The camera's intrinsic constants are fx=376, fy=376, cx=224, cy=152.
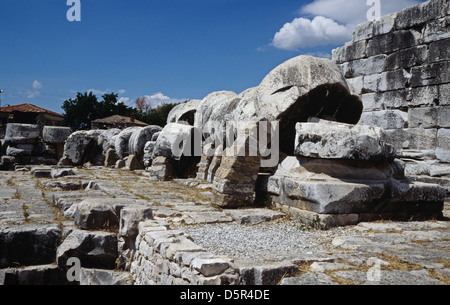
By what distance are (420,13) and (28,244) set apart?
852 centimetres

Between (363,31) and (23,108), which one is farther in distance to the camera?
(23,108)

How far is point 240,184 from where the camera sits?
5.61m

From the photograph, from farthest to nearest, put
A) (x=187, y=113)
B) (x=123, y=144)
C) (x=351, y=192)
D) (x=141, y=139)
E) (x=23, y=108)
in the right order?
(x=23, y=108), (x=123, y=144), (x=187, y=113), (x=141, y=139), (x=351, y=192)

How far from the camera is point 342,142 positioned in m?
4.63

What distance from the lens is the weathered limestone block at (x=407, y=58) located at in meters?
8.06

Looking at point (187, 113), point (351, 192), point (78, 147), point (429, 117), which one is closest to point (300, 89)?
point (351, 192)

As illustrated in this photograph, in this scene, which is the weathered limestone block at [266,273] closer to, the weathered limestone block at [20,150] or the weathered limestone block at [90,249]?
the weathered limestone block at [90,249]

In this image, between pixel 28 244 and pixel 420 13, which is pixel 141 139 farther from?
pixel 420 13

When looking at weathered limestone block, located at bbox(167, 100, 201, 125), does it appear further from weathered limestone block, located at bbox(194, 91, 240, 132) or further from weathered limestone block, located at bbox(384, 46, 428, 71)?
weathered limestone block, located at bbox(384, 46, 428, 71)

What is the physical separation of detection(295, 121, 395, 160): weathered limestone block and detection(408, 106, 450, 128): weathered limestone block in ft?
11.3

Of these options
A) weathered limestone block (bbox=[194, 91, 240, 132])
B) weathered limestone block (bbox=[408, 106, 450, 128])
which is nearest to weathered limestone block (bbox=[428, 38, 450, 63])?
weathered limestone block (bbox=[408, 106, 450, 128])

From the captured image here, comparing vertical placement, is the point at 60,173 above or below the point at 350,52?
below

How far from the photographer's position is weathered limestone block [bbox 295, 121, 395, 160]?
461 centimetres

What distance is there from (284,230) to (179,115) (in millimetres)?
8808
